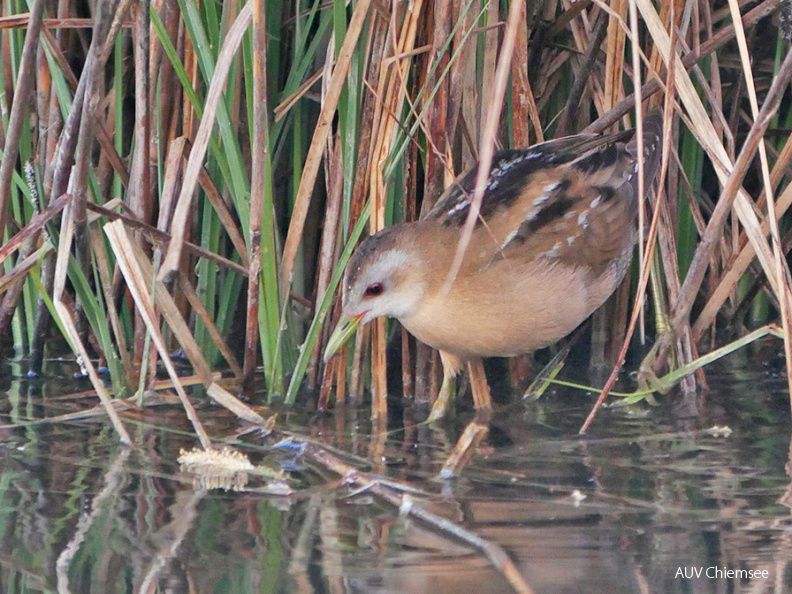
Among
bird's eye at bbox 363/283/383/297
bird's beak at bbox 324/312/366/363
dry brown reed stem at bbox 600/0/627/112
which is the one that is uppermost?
dry brown reed stem at bbox 600/0/627/112

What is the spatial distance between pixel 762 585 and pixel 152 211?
2.26 metres

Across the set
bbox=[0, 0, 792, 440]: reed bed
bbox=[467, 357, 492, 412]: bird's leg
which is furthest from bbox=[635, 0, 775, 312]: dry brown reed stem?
bbox=[467, 357, 492, 412]: bird's leg

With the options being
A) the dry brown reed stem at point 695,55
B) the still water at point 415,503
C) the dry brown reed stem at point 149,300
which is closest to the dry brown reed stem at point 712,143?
the dry brown reed stem at point 695,55

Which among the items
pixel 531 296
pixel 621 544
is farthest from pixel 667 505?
pixel 531 296

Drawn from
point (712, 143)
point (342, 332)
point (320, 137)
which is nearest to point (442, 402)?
point (342, 332)

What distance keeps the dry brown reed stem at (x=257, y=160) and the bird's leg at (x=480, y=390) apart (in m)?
0.73

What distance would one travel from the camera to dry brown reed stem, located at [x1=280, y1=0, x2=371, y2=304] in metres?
2.71

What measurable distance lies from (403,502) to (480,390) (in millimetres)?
979

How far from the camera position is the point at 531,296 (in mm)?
2881

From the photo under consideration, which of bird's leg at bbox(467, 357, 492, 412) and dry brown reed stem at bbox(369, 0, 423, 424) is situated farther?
bird's leg at bbox(467, 357, 492, 412)

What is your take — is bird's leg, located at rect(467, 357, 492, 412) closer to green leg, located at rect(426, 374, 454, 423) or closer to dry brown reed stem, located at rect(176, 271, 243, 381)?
green leg, located at rect(426, 374, 454, 423)

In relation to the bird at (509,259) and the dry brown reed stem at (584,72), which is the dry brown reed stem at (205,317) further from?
the dry brown reed stem at (584,72)

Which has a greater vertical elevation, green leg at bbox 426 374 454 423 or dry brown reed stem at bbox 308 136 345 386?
dry brown reed stem at bbox 308 136 345 386

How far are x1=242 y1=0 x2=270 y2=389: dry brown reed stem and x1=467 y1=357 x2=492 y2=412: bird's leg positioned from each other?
2.40 ft
